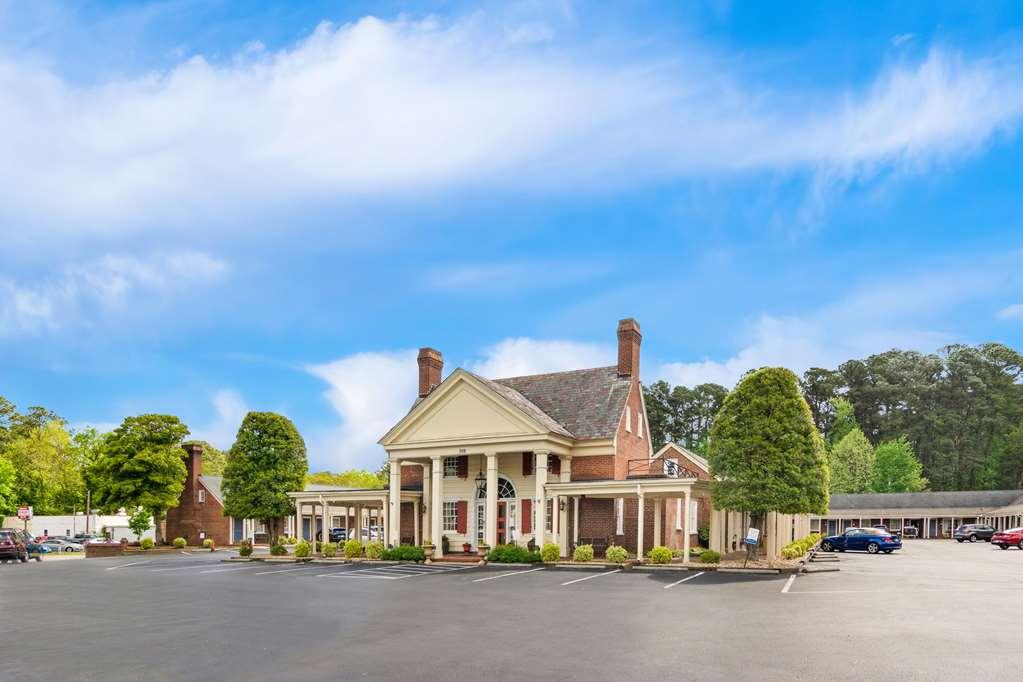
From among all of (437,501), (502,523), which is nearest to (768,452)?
(502,523)

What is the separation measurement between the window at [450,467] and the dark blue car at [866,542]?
21756 millimetres

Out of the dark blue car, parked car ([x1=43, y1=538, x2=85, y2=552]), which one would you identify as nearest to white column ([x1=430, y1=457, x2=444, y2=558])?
the dark blue car

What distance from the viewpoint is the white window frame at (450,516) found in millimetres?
38438

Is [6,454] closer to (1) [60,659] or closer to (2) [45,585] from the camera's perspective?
(2) [45,585]

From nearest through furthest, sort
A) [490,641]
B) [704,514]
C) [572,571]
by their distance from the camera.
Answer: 1. [490,641]
2. [572,571]
3. [704,514]

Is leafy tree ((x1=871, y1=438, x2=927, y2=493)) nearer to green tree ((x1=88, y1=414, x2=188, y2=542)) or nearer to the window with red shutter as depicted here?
the window with red shutter

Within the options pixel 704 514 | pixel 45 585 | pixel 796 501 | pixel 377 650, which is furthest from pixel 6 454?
pixel 377 650

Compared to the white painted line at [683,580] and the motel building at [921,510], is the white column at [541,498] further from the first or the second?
the motel building at [921,510]

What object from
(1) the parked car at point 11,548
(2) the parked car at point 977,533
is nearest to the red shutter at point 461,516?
(1) the parked car at point 11,548

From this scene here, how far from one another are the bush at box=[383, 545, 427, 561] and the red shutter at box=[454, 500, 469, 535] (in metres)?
2.91

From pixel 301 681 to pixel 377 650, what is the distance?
2313 mm

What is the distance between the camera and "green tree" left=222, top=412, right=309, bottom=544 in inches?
1689

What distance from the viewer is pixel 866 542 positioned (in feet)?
146

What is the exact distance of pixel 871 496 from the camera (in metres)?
76.8
